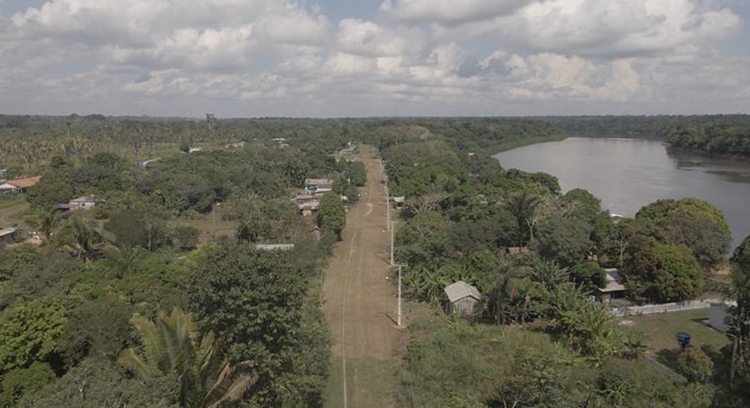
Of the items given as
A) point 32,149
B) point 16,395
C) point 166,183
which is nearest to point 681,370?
point 16,395

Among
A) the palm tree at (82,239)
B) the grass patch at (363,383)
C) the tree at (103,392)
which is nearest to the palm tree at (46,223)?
the palm tree at (82,239)

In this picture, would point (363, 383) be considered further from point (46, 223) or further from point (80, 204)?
point (80, 204)

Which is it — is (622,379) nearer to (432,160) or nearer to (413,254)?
(413,254)

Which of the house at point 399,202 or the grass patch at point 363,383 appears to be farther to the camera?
the house at point 399,202

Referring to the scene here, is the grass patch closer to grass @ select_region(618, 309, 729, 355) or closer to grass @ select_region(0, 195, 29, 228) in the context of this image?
grass @ select_region(618, 309, 729, 355)

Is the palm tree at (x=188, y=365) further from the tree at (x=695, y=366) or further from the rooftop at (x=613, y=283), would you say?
the rooftop at (x=613, y=283)

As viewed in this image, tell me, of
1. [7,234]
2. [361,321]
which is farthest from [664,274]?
[7,234]

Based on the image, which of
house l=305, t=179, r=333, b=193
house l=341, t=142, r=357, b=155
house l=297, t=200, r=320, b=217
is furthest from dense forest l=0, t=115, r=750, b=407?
house l=341, t=142, r=357, b=155
